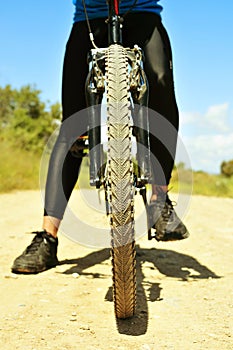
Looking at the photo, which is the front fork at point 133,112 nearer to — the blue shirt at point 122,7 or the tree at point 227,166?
the blue shirt at point 122,7

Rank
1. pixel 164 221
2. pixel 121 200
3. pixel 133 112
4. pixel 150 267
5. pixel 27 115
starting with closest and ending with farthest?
pixel 121 200, pixel 133 112, pixel 164 221, pixel 150 267, pixel 27 115

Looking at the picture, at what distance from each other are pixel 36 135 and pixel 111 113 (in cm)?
1901

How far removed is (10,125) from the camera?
68.0 ft

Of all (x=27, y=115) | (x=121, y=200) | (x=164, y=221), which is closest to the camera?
(x=121, y=200)

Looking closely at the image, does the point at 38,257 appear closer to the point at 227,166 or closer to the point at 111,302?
the point at 111,302

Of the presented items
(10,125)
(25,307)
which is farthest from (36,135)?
(25,307)

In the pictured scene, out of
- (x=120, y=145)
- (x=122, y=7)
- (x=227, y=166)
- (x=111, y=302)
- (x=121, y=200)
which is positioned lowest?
(x=111, y=302)

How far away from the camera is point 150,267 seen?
324 cm

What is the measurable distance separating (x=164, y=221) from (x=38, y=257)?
0.79 meters

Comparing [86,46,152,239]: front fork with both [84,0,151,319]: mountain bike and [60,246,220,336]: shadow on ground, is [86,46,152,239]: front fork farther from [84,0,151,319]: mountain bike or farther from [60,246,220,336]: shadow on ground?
[60,246,220,336]: shadow on ground

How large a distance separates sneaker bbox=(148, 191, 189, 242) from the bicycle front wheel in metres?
0.86

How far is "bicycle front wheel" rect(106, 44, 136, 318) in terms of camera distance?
1.94m

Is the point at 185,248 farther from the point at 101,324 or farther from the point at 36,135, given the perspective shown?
the point at 36,135

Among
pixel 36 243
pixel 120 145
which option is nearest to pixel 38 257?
pixel 36 243
